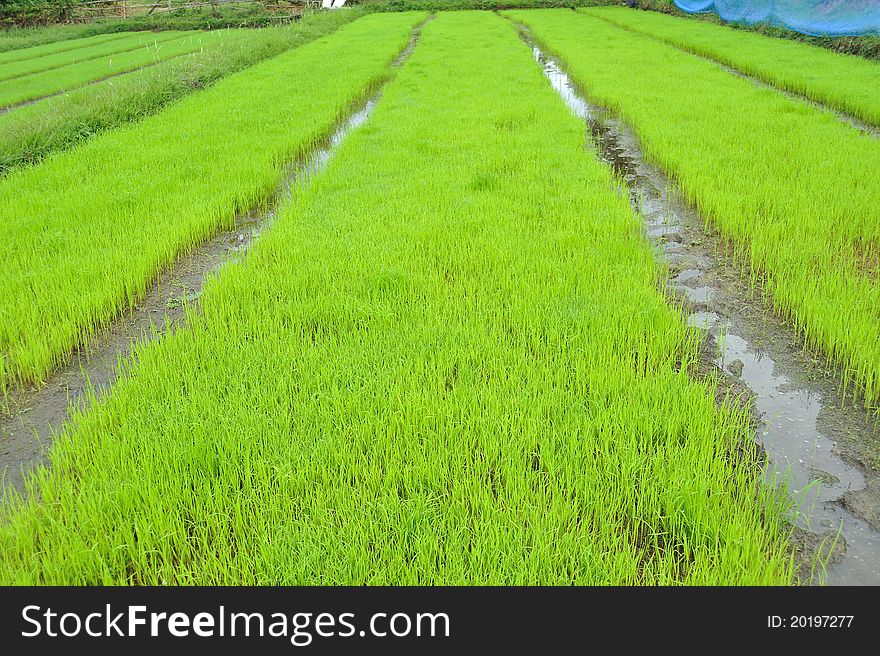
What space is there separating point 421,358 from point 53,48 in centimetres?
2145

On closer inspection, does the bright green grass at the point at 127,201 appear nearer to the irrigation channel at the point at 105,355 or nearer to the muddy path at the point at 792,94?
the irrigation channel at the point at 105,355

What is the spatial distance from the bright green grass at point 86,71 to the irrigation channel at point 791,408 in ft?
37.2

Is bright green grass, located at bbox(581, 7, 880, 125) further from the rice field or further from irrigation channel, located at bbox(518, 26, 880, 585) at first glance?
irrigation channel, located at bbox(518, 26, 880, 585)

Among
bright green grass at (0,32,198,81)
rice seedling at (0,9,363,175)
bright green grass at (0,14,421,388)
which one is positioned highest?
bright green grass at (0,32,198,81)

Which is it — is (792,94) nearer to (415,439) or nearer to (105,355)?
(415,439)

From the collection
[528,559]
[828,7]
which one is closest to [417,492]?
[528,559]

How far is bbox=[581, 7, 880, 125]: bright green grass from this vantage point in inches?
316

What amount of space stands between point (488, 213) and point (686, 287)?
5.10 feet

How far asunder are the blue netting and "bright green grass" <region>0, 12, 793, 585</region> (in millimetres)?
11061

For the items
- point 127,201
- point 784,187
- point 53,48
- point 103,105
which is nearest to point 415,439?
point 127,201

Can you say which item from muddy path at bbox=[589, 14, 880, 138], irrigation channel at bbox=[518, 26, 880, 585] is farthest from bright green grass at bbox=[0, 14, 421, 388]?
muddy path at bbox=[589, 14, 880, 138]

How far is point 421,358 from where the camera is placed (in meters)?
2.81

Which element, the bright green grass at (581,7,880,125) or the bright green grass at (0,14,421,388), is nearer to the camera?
the bright green grass at (0,14,421,388)

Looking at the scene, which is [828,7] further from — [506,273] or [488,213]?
[506,273]
